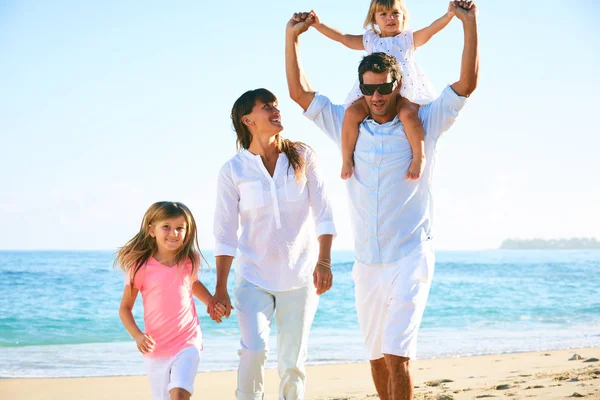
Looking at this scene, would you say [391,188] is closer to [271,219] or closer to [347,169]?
[347,169]

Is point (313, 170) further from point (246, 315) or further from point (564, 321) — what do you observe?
point (564, 321)

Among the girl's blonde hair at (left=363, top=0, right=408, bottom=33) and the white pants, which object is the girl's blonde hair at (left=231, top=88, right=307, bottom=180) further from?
the girl's blonde hair at (left=363, top=0, right=408, bottom=33)

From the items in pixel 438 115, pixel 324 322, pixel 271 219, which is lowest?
pixel 324 322

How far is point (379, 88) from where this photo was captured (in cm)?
420

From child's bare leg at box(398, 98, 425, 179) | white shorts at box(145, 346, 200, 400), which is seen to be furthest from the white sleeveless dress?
white shorts at box(145, 346, 200, 400)

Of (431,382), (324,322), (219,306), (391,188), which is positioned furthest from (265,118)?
(324,322)

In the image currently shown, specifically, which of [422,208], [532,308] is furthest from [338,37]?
[532,308]

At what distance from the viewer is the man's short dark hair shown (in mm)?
4199

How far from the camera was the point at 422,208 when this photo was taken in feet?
13.6

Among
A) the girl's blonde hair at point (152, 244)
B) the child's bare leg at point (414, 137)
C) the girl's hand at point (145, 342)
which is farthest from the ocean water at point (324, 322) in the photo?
the child's bare leg at point (414, 137)

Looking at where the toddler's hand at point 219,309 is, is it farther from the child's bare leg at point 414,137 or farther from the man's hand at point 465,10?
the man's hand at point 465,10

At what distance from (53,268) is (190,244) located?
96.8 ft

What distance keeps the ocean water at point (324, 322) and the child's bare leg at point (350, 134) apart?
5710 millimetres

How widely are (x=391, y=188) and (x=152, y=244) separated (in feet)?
4.61
